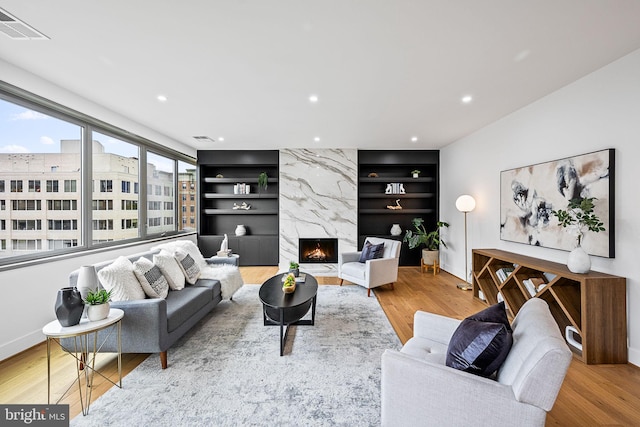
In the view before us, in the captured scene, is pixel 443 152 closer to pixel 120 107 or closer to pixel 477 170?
pixel 477 170

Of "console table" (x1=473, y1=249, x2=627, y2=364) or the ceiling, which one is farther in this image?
"console table" (x1=473, y1=249, x2=627, y2=364)

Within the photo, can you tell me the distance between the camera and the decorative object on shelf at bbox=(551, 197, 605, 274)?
2393mm

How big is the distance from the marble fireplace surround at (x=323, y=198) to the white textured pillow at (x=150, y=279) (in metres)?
3.26

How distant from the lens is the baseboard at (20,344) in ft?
7.62

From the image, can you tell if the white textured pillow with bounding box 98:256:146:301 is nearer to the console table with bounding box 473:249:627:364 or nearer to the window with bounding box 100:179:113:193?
the window with bounding box 100:179:113:193

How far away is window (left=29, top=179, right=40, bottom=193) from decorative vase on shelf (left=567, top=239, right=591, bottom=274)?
17.8 feet

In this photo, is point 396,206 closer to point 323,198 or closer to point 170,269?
point 323,198

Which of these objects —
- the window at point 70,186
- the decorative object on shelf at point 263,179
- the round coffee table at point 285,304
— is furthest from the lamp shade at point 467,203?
the window at point 70,186

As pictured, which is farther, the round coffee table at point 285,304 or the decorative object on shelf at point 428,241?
the decorative object on shelf at point 428,241

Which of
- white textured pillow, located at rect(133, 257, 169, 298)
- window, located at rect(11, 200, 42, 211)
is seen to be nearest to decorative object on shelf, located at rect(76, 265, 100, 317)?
white textured pillow, located at rect(133, 257, 169, 298)

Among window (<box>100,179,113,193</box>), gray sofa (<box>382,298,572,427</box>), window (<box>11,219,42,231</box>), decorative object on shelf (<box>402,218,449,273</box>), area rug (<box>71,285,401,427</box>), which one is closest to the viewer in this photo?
gray sofa (<box>382,298,572,427</box>)

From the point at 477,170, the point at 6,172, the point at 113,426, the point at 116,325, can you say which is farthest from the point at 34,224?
the point at 477,170

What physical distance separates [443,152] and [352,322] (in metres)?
4.39

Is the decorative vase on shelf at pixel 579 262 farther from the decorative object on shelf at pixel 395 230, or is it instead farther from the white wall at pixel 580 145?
the decorative object on shelf at pixel 395 230
